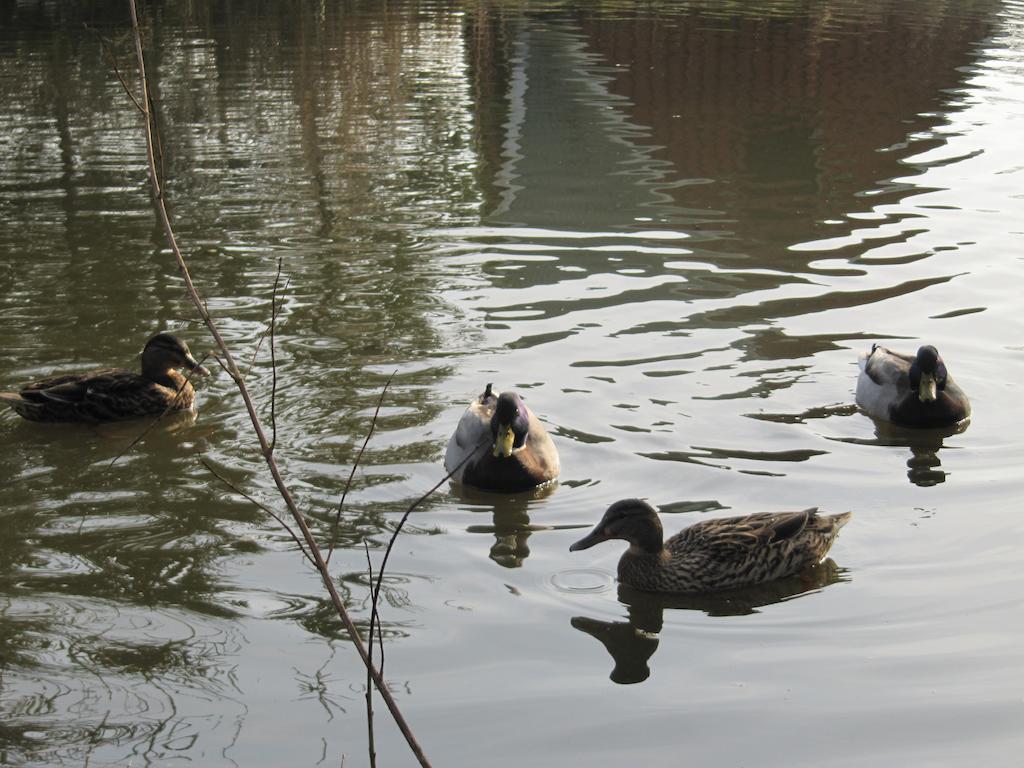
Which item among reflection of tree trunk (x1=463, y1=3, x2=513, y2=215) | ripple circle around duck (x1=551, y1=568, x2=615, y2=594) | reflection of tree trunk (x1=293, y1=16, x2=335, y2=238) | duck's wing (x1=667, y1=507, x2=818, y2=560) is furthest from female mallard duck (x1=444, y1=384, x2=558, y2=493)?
reflection of tree trunk (x1=463, y1=3, x2=513, y2=215)

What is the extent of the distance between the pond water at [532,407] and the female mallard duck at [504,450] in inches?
4.9

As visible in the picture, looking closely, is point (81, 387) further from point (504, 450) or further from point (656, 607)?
point (656, 607)

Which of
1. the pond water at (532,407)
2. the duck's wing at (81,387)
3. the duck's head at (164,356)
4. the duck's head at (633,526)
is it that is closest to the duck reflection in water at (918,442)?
the pond water at (532,407)

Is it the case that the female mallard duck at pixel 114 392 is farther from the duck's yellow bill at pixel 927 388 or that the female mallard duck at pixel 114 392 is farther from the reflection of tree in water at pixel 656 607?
the duck's yellow bill at pixel 927 388

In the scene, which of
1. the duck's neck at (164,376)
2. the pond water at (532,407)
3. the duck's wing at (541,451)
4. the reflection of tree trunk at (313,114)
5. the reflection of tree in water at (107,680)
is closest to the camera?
the reflection of tree in water at (107,680)

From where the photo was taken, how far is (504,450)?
23.9 feet

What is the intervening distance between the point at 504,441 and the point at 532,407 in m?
1.33

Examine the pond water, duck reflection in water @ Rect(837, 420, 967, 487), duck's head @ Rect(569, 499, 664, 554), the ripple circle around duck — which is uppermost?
duck's head @ Rect(569, 499, 664, 554)

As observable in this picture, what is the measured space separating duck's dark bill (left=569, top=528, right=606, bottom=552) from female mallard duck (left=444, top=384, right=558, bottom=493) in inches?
39.3

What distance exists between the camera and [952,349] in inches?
378

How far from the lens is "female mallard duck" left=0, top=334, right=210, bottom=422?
8.26 meters

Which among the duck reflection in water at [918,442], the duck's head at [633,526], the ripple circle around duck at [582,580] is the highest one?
the duck's head at [633,526]

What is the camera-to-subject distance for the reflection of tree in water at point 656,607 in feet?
18.7

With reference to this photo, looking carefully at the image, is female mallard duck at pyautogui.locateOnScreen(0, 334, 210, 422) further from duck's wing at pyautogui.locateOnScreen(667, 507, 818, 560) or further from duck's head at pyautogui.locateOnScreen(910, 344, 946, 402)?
duck's head at pyautogui.locateOnScreen(910, 344, 946, 402)
